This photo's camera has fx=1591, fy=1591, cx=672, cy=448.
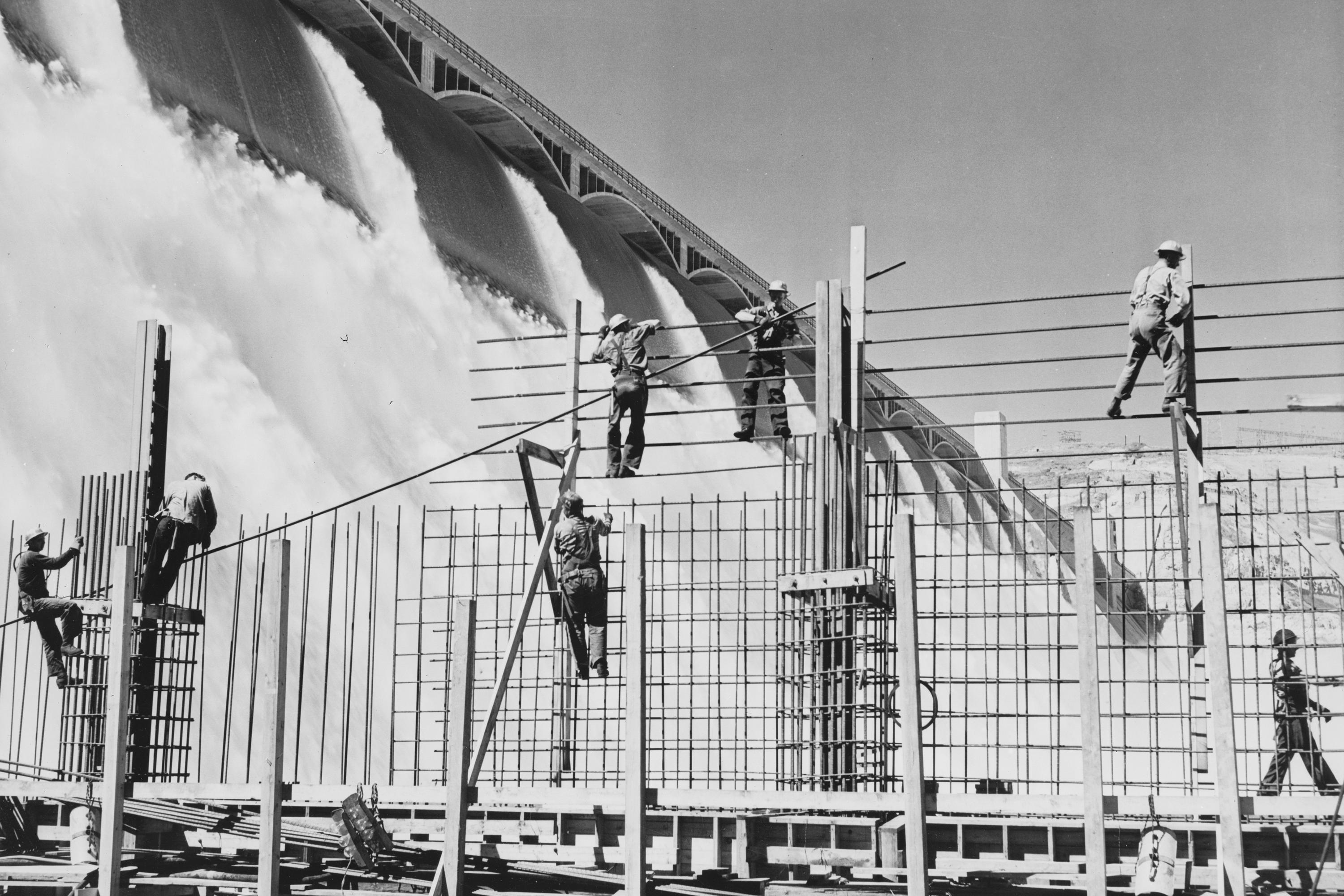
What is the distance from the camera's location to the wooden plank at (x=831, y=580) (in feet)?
33.5

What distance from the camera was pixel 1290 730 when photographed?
41.3 feet

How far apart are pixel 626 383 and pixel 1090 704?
282 inches

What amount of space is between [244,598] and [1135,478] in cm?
3895

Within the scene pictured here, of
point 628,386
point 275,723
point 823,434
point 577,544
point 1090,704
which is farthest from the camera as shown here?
point 628,386

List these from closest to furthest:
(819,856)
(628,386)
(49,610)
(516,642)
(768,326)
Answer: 1. (819,856)
2. (516,642)
3. (49,610)
4. (768,326)
5. (628,386)

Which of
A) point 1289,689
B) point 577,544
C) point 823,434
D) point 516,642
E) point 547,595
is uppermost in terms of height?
point 823,434

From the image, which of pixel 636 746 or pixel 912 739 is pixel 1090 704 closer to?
pixel 912 739

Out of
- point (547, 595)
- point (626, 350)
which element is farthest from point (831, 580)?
point (547, 595)

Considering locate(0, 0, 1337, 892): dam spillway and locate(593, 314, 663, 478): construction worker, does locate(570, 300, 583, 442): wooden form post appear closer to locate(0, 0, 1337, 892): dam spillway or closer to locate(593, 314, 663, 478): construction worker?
locate(0, 0, 1337, 892): dam spillway

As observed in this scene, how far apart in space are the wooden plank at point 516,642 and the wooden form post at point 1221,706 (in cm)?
399

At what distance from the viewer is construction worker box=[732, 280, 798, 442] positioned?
13625 millimetres

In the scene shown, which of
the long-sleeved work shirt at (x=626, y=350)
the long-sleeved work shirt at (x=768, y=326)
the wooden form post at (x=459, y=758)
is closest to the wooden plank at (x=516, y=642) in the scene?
the wooden form post at (x=459, y=758)

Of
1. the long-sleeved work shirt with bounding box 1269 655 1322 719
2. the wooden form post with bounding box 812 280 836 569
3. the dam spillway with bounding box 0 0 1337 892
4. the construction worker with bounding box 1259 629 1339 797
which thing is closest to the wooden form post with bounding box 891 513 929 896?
the dam spillway with bounding box 0 0 1337 892

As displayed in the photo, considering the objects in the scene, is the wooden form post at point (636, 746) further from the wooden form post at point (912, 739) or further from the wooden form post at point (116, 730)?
the wooden form post at point (116, 730)
